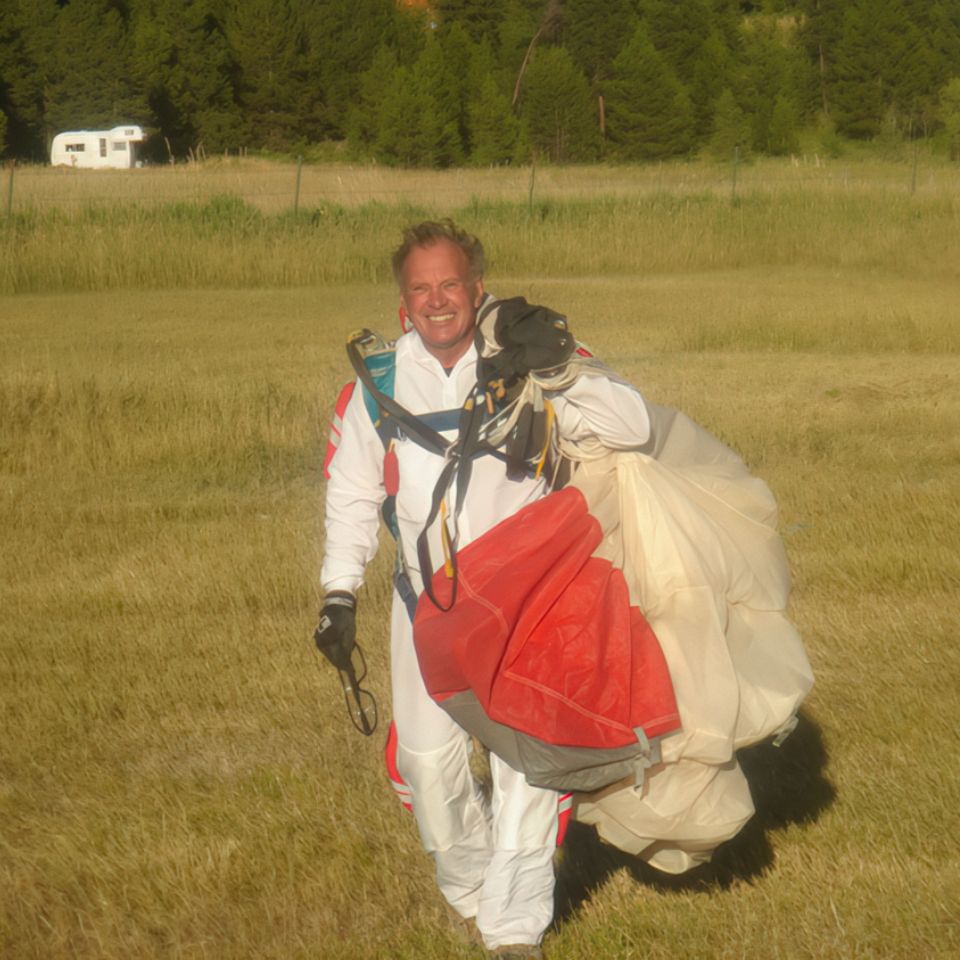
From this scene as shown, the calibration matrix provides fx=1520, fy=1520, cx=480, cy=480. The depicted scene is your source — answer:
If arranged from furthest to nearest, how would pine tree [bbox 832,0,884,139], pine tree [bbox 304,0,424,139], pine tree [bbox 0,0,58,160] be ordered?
pine tree [bbox 304,0,424,139] < pine tree [bbox 0,0,58,160] < pine tree [bbox 832,0,884,139]

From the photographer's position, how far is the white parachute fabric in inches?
134

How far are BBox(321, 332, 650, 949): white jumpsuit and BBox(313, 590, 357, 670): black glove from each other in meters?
0.04

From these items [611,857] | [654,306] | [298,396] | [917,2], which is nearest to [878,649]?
[611,857]

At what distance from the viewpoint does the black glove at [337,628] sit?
365 cm

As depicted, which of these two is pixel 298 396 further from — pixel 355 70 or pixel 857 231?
pixel 355 70

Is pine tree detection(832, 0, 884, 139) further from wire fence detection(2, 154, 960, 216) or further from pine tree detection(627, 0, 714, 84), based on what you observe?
wire fence detection(2, 154, 960, 216)

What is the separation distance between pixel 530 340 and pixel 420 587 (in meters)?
0.68

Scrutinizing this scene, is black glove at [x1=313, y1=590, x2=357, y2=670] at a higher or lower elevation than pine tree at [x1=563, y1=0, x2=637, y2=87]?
lower

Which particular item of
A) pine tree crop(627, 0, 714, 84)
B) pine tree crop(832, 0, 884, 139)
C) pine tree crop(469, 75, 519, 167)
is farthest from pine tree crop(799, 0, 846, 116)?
pine tree crop(469, 75, 519, 167)

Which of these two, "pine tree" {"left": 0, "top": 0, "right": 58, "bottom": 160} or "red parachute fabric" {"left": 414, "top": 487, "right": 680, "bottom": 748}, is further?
"pine tree" {"left": 0, "top": 0, "right": 58, "bottom": 160}

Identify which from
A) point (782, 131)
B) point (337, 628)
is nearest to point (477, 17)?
point (782, 131)

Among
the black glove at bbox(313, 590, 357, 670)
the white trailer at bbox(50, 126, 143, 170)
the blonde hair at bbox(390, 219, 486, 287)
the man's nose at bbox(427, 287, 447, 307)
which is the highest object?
the blonde hair at bbox(390, 219, 486, 287)

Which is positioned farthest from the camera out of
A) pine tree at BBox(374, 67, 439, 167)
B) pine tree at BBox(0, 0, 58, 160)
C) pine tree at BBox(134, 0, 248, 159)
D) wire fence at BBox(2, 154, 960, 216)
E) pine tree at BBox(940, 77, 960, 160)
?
pine tree at BBox(134, 0, 248, 159)

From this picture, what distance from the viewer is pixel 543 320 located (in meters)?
3.38
